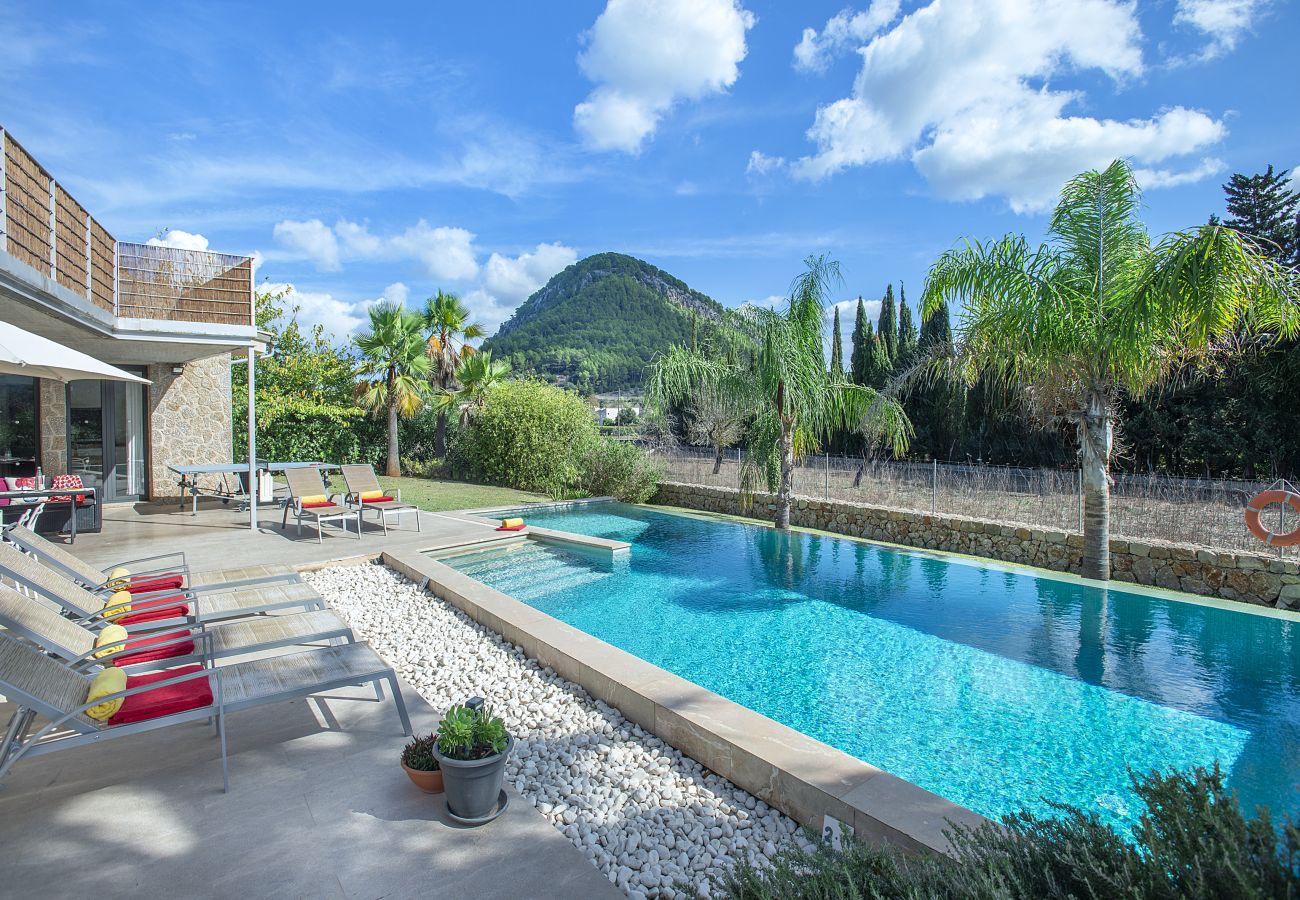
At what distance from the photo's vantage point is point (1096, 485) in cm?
906

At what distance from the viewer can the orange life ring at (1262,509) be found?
311 inches

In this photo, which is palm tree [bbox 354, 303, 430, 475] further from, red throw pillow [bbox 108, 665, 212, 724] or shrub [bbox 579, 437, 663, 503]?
red throw pillow [bbox 108, 665, 212, 724]

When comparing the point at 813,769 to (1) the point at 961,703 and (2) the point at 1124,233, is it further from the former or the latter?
(2) the point at 1124,233

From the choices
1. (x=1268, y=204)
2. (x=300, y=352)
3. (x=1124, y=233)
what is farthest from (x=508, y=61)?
(x=1268, y=204)

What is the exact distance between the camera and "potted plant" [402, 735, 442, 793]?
310cm

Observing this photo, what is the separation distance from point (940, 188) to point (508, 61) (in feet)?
40.1

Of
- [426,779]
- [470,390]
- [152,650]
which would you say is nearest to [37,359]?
[152,650]

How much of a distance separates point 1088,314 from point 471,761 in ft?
31.8

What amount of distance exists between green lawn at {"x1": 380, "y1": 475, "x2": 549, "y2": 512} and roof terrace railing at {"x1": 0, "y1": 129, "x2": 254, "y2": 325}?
546cm

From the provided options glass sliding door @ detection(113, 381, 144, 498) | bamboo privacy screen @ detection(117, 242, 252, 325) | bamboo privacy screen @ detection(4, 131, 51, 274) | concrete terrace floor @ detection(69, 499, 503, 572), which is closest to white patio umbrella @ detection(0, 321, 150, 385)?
bamboo privacy screen @ detection(4, 131, 51, 274)

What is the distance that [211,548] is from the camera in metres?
9.09

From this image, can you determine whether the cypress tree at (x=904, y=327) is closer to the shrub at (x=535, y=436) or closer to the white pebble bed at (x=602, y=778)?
the shrub at (x=535, y=436)

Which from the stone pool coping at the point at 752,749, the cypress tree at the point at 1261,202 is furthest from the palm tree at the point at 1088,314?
the cypress tree at the point at 1261,202

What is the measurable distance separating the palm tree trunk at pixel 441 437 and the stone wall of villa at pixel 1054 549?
12.5m
